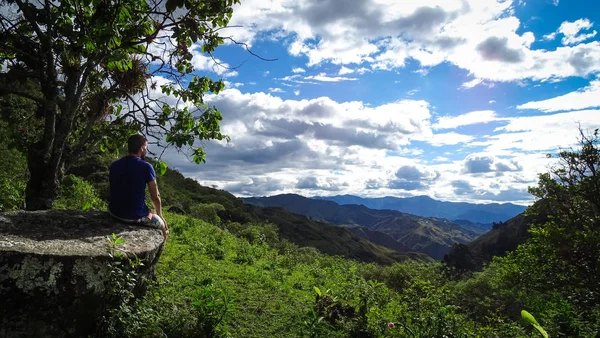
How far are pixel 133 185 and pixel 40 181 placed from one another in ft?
8.61

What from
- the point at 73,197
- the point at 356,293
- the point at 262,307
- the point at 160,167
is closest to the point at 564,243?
the point at 356,293

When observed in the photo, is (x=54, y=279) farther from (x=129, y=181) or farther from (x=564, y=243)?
(x=564, y=243)

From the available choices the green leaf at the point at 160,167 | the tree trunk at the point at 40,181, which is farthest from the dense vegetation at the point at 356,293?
the green leaf at the point at 160,167

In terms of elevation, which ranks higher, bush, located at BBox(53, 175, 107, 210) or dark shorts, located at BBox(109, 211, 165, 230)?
bush, located at BBox(53, 175, 107, 210)

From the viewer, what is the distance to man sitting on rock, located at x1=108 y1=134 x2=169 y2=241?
7852mm

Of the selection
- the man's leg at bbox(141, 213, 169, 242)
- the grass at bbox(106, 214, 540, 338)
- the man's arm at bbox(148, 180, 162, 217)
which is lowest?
the grass at bbox(106, 214, 540, 338)

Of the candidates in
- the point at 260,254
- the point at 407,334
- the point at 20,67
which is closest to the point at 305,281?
the point at 260,254

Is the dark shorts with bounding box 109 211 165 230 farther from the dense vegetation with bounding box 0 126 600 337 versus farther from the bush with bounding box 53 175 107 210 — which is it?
the bush with bounding box 53 175 107 210

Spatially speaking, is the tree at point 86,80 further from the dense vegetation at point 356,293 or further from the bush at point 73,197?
the bush at point 73,197

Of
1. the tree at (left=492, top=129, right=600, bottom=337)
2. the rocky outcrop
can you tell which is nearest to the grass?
the rocky outcrop

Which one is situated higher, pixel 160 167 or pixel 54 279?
pixel 160 167

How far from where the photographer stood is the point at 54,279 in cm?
550

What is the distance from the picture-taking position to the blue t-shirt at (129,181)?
7840 millimetres

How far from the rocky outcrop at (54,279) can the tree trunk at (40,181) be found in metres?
Result: 1.70
